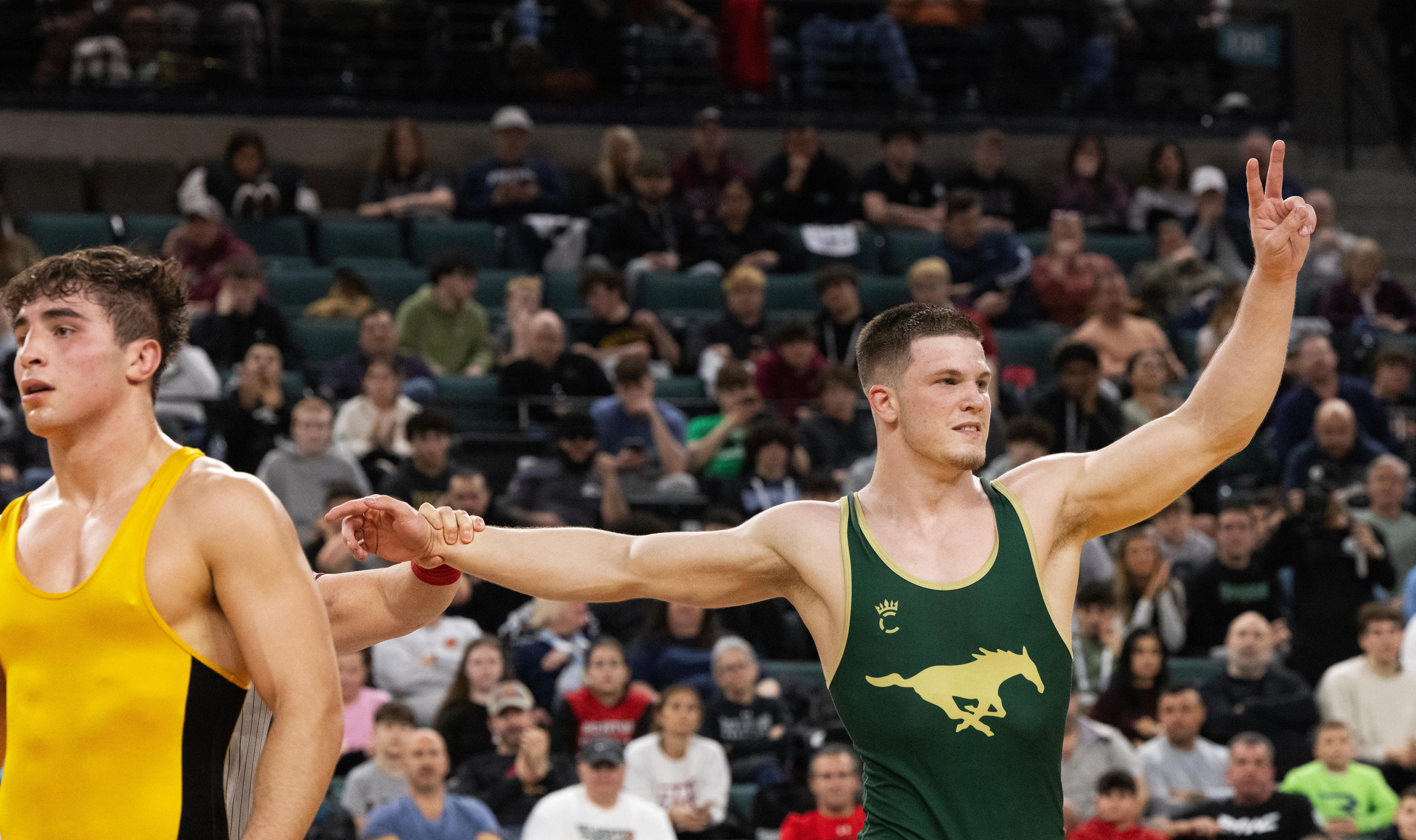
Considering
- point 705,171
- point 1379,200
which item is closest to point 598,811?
point 705,171

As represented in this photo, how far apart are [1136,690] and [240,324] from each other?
6023 mm

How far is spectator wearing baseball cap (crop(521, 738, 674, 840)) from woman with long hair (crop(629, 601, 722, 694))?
1.15 m

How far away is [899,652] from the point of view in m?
3.87

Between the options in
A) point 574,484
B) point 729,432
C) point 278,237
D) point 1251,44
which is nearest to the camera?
point 574,484

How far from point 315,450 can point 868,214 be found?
576 centimetres

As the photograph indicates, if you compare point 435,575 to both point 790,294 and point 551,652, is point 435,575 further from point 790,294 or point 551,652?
point 790,294

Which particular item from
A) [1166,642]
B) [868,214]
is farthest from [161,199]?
[1166,642]

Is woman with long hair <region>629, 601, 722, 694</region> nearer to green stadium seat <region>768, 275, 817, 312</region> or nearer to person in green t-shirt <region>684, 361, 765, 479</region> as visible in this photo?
person in green t-shirt <region>684, 361, 765, 479</region>

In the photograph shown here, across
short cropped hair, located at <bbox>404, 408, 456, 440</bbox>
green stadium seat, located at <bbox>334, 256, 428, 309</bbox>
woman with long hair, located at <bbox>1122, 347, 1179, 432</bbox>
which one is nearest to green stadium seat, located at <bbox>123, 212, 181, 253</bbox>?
green stadium seat, located at <bbox>334, 256, 428, 309</bbox>

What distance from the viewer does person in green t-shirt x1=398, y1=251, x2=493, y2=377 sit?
11797mm

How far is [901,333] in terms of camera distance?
13.6ft

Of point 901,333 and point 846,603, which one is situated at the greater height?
point 901,333

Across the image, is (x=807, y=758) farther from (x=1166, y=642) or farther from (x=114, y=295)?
(x=114, y=295)

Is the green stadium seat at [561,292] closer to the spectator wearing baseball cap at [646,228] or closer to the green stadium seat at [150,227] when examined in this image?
the spectator wearing baseball cap at [646,228]
